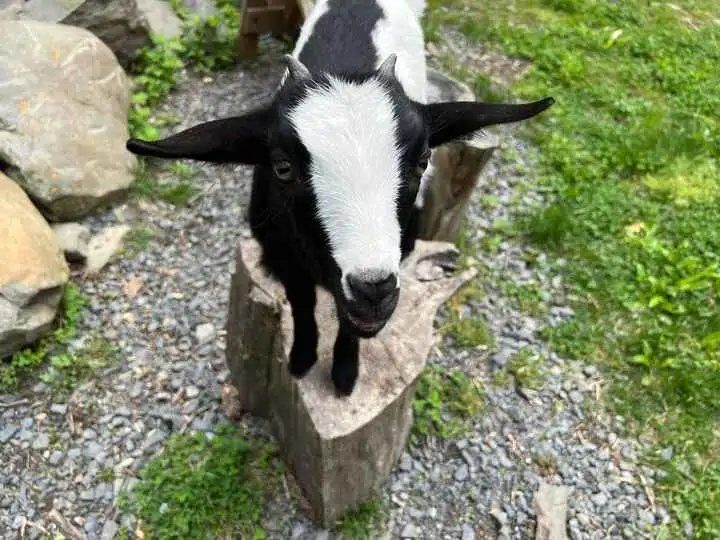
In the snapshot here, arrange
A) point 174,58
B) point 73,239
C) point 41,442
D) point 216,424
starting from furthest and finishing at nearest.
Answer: point 174,58, point 73,239, point 216,424, point 41,442

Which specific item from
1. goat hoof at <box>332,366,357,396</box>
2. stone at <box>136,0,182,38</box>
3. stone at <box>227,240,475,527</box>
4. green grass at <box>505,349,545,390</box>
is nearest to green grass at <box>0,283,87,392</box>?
stone at <box>227,240,475,527</box>

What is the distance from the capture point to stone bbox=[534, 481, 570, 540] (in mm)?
3104

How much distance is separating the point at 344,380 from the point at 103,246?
6.69 ft

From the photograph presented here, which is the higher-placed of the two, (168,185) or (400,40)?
(400,40)

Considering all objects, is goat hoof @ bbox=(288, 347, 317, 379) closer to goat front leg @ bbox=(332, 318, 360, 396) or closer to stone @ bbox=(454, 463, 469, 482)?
goat front leg @ bbox=(332, 318, 360, 396)

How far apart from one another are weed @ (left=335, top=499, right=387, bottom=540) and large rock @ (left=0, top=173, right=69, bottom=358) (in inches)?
68.8

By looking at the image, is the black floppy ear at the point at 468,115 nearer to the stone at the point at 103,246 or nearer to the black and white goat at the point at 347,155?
the black and white goat at the point at 347,155

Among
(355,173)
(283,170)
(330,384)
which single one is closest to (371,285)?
(355,173)

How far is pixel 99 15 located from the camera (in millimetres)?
4910

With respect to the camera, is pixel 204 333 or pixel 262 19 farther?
pixel 262 19

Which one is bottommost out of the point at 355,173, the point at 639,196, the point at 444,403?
the point at 444,403

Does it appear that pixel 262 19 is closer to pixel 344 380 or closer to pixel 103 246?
pixel 103 246

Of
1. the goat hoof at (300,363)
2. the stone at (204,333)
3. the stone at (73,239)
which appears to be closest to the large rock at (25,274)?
the stone at (73,239)

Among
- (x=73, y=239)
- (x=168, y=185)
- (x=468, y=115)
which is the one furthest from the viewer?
(x=168, y=185)
